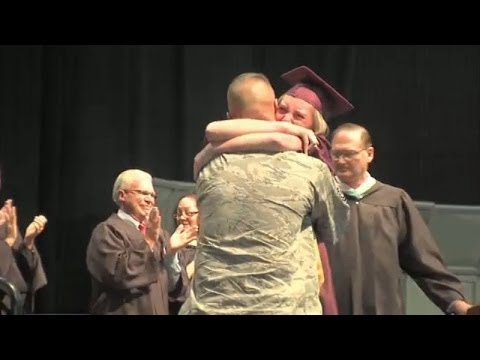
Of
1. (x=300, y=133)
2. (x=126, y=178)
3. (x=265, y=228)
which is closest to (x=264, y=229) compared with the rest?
(x=265, y=228)

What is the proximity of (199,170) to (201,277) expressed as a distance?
303 mm

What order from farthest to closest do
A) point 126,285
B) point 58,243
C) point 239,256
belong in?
1. point 58,243
2. point 126,285
3. point 239,256

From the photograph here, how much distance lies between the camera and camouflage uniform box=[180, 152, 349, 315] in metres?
3.17

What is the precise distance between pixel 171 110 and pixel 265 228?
3.69 feet

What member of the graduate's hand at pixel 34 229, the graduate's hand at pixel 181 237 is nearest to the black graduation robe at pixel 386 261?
the graduate's hand at pixel 181 237

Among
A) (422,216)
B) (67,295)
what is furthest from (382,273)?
(67,295)

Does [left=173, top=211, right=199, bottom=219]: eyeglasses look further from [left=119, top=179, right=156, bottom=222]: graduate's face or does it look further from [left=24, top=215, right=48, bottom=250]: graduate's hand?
[left=24, top=215, right=48, bottom=250]: graduate's hand

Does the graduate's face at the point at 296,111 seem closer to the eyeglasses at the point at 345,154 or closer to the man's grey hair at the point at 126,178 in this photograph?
the eyeglasses at the point at 345,154

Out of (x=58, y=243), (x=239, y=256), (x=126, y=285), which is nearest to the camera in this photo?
(x=239, y=256)

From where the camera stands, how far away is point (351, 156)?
156 inches

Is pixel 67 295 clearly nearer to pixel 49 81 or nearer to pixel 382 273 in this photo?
pixel 49 81

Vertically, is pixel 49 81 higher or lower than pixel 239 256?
higher

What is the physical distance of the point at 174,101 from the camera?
421 centimetres

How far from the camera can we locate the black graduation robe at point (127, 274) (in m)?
3.81
